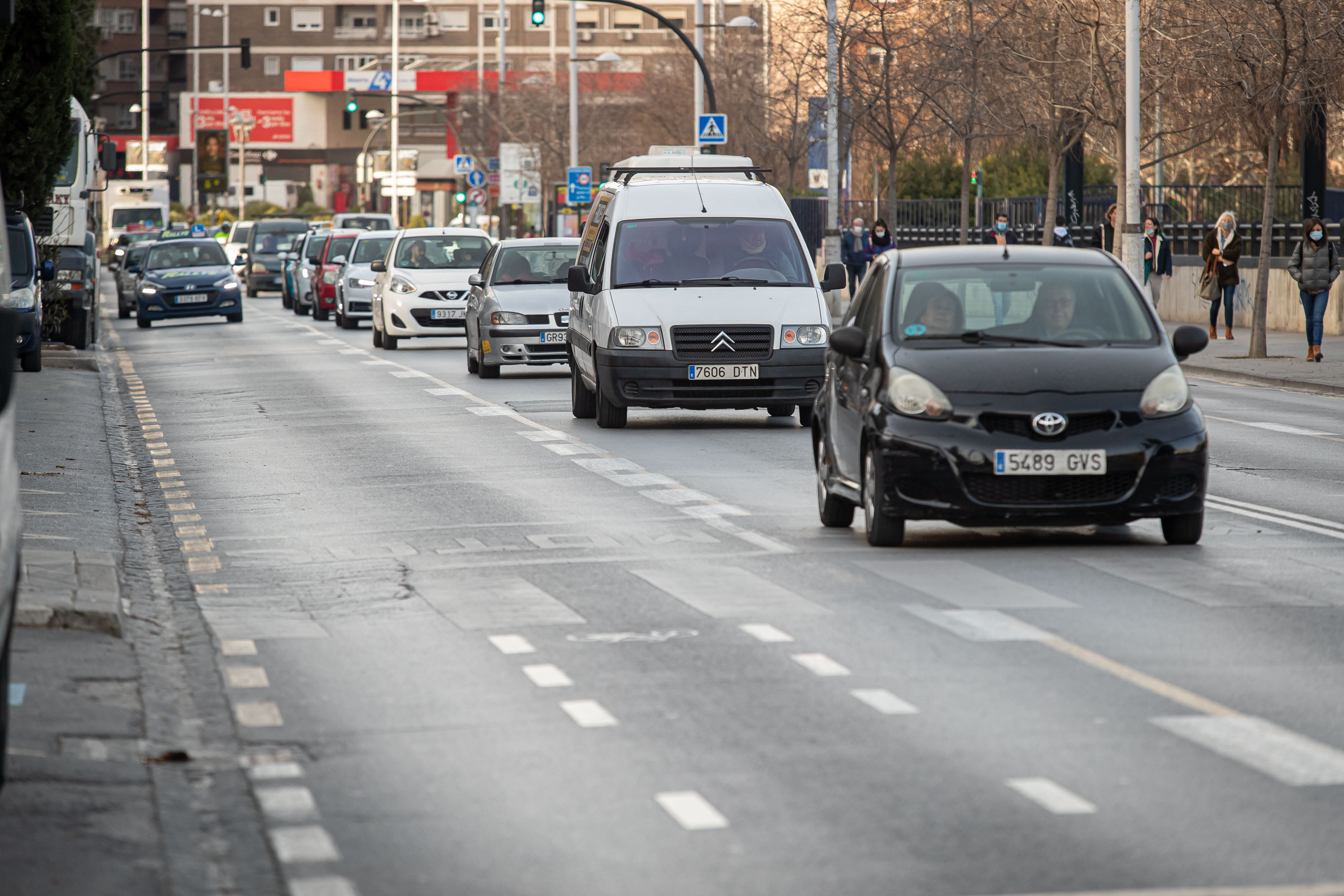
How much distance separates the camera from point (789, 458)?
1702cm

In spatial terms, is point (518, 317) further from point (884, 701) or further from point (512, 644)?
point (884, 701)

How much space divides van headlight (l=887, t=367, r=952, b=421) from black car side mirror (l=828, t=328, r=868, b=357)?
541mm

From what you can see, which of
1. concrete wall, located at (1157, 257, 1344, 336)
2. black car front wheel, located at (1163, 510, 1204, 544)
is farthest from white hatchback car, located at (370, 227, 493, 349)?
black car front wheel, located at (1163, 510, 1204, 544)

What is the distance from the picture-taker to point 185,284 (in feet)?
141

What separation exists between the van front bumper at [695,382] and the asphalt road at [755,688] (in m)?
3.19

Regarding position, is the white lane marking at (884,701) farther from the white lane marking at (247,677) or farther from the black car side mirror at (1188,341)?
the black car side mirror at (1188,341)

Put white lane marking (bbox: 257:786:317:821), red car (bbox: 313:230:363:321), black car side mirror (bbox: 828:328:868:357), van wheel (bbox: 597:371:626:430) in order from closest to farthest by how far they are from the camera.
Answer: white lane marking (bbox: 257:786:317:821)
black car side mirror (bbox: 828:328:868:357)
van wheel (bbox: 597:371:626:430)
red car (bbox: 313:230:363:321)

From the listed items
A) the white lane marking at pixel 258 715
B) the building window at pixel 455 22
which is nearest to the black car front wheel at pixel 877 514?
the white lane marking at pixel 258 715

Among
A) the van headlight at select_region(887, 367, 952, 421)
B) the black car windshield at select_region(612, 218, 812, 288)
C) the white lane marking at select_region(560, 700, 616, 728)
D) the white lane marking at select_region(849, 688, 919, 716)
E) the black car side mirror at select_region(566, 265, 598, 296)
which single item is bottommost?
the white lane marking at select_region(560, 700, 616, 728)

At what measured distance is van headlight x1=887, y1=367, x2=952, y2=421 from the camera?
11.3m

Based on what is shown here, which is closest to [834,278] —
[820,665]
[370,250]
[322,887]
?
[820,665]

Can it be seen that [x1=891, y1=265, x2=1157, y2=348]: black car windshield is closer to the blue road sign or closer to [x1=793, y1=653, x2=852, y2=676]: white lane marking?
[x1=793, y1=653, x2=852, y2=676]: white lane marking

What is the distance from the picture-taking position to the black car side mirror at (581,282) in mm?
20062

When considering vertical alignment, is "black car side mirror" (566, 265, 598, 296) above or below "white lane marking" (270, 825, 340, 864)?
above
